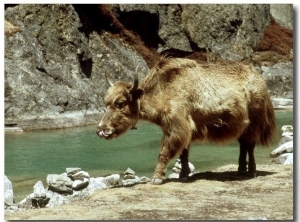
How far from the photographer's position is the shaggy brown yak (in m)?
4.60

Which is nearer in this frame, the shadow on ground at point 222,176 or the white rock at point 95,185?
the shadow on ground at point 222,176

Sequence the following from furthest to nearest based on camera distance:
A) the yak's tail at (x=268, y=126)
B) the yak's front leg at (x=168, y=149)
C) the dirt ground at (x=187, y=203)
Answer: the yak's tail at (x=268, y=126)
the yak's front leg at (x=168, y=149)
the dirt ground at (x=187, y=203)

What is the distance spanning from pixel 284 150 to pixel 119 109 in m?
2.52

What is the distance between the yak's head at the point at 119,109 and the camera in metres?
4.55

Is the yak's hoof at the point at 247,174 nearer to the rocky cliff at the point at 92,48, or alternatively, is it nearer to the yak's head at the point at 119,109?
the yak's head at the point at 119,109

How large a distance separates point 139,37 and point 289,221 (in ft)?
26.5

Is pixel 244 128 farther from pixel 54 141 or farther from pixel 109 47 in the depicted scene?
pixel 109 47

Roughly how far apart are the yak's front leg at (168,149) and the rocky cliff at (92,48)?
13.4ft

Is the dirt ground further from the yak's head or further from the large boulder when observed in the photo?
the large boulder

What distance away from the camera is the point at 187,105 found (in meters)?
4.70

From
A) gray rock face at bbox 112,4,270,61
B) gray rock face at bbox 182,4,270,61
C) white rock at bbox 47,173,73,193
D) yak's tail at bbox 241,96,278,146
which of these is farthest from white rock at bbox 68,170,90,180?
gray rock face at bbox 182,4,270,61

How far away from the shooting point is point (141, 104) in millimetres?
4668

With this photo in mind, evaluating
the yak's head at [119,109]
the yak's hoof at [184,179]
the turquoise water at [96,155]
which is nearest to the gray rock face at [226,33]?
the turquoise water at [96,155]

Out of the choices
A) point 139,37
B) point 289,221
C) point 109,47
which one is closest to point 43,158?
point 289,221
